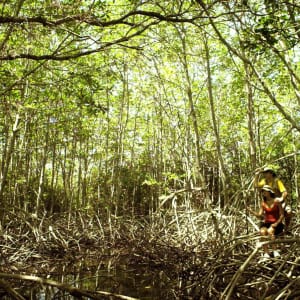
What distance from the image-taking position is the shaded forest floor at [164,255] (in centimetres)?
342

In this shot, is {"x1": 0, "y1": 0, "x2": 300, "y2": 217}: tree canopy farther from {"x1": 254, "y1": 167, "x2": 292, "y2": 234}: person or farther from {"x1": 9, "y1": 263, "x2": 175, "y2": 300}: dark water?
{"x1": 9, "y1": 263, "x2": 175, "y2": 300}: dark water

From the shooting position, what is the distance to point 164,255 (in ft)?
21.7

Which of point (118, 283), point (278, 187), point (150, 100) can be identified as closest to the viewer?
point (278, 187)

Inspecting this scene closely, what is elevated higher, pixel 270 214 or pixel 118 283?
pixel 270 214

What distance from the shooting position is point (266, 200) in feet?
13.6

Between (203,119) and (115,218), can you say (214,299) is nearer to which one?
(115,218)

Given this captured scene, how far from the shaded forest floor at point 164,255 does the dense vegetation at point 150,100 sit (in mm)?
96

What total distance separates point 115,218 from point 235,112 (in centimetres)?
451

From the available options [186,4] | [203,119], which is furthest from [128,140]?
[186,4]

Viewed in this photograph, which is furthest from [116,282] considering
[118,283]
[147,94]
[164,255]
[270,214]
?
[147,94]

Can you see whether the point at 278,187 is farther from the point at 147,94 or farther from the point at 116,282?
the point at 147,94

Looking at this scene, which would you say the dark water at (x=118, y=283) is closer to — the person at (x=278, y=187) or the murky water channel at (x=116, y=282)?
the murky water channel at (x=116, y=282)

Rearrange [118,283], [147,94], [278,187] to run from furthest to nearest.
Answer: [147,94] → [118,283] → [278,187]

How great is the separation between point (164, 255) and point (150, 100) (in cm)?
550
